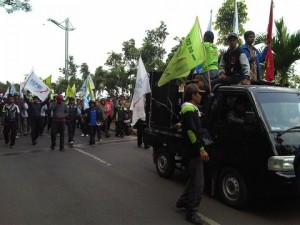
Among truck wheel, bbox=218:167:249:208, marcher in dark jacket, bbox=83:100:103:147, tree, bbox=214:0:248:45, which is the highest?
tree, bbox=214:0:248:45

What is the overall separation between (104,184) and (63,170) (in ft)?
6.05

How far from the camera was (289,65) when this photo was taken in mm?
12484

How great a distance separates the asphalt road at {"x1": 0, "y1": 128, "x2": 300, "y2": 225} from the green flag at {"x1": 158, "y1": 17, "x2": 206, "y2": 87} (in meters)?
2.23

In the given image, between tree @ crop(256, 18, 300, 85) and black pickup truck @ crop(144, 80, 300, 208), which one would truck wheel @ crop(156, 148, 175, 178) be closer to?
black pickup truck @ crop(144, 80, 300, 208)

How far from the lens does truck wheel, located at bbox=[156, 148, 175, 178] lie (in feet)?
27.9

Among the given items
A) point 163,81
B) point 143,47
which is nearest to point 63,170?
point 163,81

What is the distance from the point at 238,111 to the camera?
21.8ft

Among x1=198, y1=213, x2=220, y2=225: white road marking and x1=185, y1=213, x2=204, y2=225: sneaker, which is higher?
x1=185, y1=213, x2=204, y2=225: sneaker

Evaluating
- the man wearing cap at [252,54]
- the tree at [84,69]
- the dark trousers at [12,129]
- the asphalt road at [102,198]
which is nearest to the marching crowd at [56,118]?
the dark trousers at [12,129]

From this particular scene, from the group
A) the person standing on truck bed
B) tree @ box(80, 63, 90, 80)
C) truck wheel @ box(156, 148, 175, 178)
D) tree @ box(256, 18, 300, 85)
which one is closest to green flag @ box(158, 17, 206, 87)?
the person standing on truck bed

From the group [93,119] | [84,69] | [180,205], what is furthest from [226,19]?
[84,69]

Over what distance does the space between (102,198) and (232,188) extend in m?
2.20

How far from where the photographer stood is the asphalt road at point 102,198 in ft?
19.3

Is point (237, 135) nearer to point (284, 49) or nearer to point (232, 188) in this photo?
point (232, 188)
